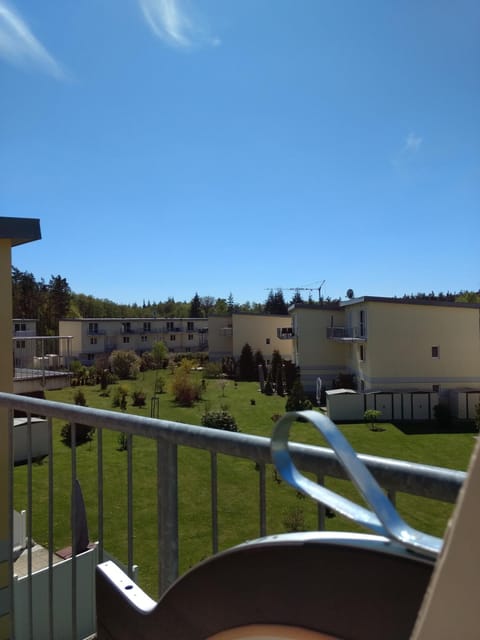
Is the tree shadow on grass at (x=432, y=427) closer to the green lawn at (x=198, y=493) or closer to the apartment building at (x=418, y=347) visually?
the green lawn at (x=198, y=493)

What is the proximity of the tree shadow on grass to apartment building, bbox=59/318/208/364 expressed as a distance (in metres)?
29.8

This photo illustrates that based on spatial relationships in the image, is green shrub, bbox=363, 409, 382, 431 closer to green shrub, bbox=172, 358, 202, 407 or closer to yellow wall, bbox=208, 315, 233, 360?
green shrub, bbox=172, 358, 202, 407

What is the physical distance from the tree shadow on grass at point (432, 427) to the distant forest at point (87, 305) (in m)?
5.06

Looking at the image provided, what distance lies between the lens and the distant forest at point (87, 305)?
4447cm

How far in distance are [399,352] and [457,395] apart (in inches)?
122

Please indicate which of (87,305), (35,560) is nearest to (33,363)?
(35,560)

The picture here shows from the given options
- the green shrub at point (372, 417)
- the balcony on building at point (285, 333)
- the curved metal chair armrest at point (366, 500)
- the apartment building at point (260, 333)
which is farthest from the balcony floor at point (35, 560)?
the apartment building at point (260, 333)

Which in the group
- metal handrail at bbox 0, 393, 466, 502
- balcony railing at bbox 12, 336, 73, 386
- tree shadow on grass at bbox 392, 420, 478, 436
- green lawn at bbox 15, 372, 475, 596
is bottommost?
tree shadow on grass at bbox 392, 420, 478, 436

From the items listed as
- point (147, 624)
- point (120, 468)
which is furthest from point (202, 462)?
point (147, 624)

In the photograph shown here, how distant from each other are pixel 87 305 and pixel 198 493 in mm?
61817

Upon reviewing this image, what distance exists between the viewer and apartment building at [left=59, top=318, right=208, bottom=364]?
41375 mm

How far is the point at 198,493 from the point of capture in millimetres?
11219

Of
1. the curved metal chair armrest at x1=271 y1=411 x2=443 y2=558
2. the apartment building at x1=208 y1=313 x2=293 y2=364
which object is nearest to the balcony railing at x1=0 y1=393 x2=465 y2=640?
the curved metal chair armrest at x1=271 y1=411 x2=443 y2=558

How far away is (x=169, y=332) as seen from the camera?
153 feet
